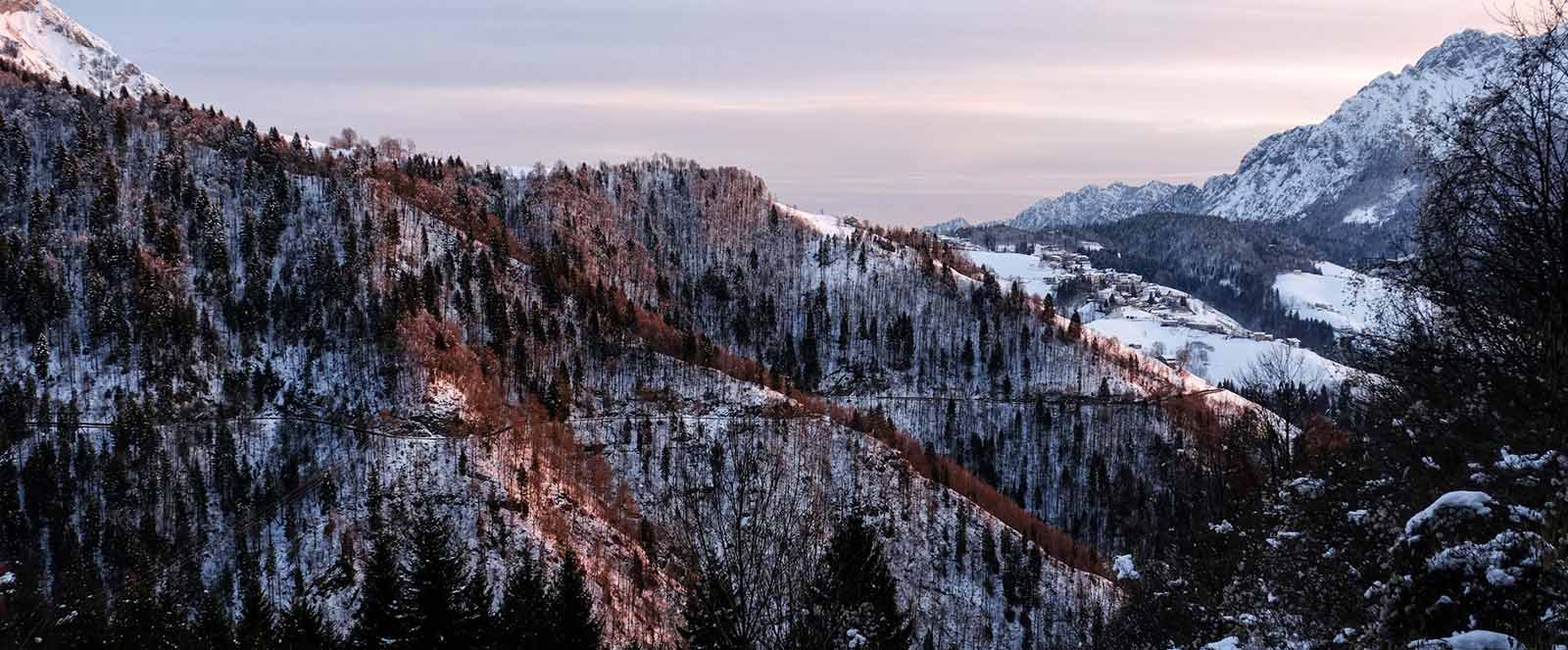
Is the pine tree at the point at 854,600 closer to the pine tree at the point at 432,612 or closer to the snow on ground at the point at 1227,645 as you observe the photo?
the snow on ground at the point at 1227,645

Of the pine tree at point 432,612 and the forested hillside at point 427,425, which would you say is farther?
the forested hillside at point 427,425

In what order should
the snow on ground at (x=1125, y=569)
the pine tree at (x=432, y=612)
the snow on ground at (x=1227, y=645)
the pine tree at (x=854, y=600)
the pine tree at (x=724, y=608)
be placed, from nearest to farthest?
the snow on ground at (x=1227, y=645) → the pine tree at (x=724, y=608) → the pine tree at (x=854, y=600) → the snow on ground at (x=1125, y=569) → the pine tree at (x=432, y=612)

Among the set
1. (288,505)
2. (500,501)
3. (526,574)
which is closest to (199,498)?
(288,505)

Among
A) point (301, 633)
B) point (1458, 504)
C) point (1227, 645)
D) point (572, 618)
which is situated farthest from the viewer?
point (301, 633)

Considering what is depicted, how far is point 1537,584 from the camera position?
11047mm

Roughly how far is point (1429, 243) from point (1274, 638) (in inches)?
316

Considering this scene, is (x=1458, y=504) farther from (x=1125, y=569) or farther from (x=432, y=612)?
(x=432, y=612)

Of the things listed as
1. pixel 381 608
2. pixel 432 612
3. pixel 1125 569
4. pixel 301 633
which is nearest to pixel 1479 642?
pixel 1125 569

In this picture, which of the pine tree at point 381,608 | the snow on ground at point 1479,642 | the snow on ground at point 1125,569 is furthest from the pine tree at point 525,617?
the snow on ground at point 1479,642

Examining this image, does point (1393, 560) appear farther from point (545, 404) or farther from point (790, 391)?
point (790, 391)

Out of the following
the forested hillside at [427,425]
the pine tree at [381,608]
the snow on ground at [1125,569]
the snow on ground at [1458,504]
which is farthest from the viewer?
the forested hillside at [427,425]

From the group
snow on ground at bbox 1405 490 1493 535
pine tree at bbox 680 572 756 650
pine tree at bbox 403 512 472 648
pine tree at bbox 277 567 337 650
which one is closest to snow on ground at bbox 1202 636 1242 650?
snow on ground at bbox 1405 490 1493 535

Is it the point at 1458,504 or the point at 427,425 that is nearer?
the point at 1458,504

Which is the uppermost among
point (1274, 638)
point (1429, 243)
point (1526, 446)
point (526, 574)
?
point (1429, 243)
